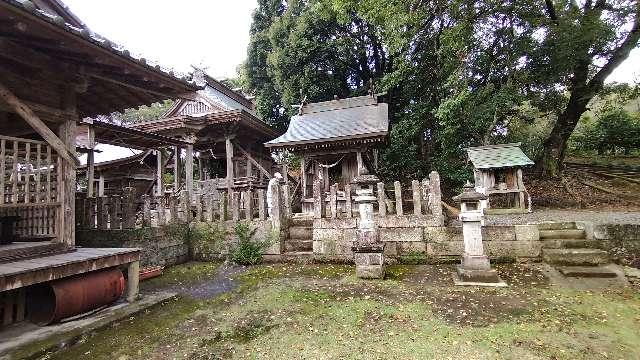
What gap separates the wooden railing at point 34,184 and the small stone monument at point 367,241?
17.4ft

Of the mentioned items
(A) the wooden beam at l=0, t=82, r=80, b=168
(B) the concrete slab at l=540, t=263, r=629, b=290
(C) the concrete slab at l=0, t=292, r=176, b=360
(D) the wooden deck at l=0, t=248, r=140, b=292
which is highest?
(A) the wooden beam at l=0, t=82, r=80, b=168

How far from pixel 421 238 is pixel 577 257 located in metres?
2.98

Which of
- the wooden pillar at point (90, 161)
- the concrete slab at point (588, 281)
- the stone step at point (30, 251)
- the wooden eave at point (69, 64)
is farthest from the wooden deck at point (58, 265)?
the concrete slab at point (588, 281)

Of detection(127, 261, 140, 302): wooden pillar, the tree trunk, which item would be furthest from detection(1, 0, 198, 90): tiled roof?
the tree trunk

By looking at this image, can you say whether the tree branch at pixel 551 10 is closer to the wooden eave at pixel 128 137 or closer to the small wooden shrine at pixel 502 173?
the small wooden shrine at pixel 502 173

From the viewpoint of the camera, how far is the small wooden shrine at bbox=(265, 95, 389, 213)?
11852mm

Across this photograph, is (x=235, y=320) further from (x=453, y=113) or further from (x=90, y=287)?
(x=453, y=113)

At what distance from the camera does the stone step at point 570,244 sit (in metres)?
6.45

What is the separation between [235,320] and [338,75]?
1737 centimetres

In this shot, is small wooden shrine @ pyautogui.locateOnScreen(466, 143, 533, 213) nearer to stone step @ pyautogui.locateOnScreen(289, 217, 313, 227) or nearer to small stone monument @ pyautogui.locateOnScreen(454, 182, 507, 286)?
small stone monument @ pyautogui.locateOnScreen(454, 182, 507, 286)

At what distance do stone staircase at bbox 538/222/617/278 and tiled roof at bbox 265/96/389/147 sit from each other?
5909mm

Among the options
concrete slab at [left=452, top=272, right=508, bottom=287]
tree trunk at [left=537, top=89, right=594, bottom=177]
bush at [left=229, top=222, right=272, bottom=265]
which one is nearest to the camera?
concrete slab at [left=452, top=272, right=508, bottom=287]

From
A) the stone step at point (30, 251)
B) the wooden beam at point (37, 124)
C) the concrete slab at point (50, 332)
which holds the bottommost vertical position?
the concrete slab at point (50, 332)

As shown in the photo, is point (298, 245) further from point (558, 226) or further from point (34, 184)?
point (558, 226)
